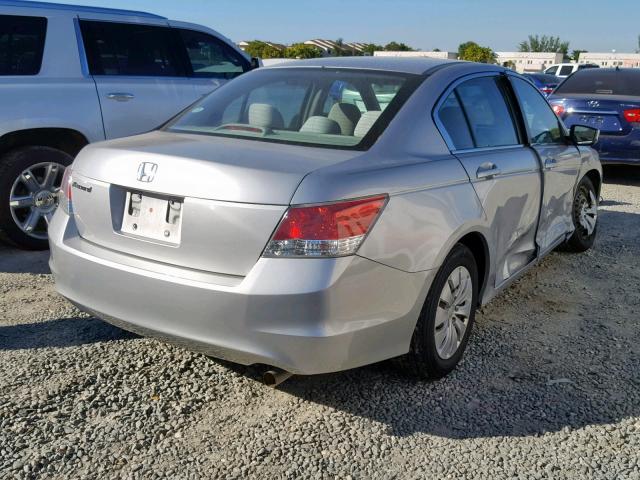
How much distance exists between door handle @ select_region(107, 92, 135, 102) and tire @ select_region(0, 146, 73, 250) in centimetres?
66

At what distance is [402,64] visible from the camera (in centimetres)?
363

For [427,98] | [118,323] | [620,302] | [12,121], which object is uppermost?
[427,98]

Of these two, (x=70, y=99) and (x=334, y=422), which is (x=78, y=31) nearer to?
(x=70, y=99)

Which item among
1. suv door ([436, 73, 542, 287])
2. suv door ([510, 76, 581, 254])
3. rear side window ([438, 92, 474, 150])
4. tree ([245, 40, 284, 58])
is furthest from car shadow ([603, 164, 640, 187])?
tree ([245, 40, 284, 58])

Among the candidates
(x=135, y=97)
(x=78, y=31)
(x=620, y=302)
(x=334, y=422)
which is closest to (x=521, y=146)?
(x=620, y=302)

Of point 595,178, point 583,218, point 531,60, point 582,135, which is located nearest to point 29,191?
point 582,135

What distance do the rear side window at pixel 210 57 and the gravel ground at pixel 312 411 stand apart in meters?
A: 3.35

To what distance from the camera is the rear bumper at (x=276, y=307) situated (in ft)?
8.11

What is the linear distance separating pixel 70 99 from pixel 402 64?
310 centimetres

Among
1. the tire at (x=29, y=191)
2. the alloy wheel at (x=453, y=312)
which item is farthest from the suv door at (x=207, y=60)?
the alloy wheel at (x=453, y=312)

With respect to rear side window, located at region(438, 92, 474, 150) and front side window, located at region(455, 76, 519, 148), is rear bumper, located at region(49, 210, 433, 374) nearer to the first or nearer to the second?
rear side window, located at region(438, 92, 474, 150)

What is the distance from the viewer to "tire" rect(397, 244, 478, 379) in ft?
9.87

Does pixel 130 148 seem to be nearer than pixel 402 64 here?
Yes

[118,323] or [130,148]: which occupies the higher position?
[130,148]
